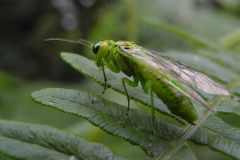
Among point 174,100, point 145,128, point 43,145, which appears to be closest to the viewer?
point 43,145

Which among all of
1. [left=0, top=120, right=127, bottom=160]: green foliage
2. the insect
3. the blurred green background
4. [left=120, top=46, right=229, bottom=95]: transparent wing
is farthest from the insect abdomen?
the blurred green background

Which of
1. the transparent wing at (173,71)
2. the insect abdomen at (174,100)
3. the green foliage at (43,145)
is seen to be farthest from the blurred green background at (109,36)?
the green foliage at (43,145)

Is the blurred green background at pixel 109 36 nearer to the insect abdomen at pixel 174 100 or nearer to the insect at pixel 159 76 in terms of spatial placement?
the insect at pixel 159 76

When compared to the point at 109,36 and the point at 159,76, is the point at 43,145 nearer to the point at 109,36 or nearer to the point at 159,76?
the point at 159,76

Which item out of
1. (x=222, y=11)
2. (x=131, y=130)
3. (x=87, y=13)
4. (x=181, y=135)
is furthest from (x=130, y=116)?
(x=87, y=13)

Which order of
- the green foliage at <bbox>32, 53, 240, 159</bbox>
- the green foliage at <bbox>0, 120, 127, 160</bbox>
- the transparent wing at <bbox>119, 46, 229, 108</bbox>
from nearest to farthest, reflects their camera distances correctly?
the green foliage at <bbox>0, 120, 127, 160</bbox>, the green foliage at <bbox>32, 53, 240, 159</bbox>, the transparent wing at <bbox>119, 46, 229, 108</bbox>

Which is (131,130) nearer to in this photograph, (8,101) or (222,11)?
(8,101)

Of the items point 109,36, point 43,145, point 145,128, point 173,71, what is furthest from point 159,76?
point 109,36

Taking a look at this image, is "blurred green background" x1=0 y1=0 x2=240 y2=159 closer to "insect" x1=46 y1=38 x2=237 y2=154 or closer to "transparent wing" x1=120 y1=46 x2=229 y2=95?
"insect" x1=46 y1=38 x2=237 y2=154
